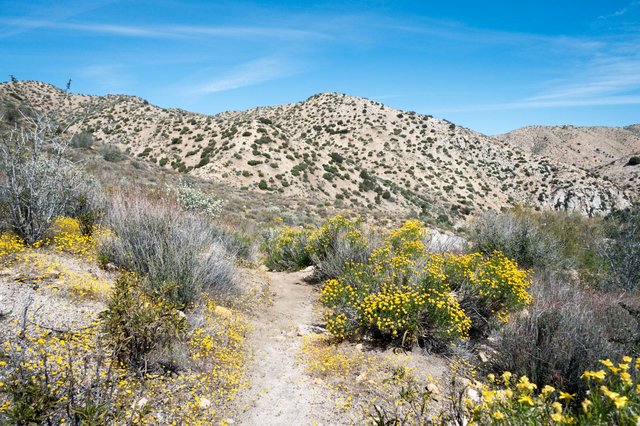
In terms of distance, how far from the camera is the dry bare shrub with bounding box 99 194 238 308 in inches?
210

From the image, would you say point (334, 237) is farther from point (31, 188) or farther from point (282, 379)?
point (31, 188)

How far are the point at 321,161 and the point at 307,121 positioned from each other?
67.6 feet

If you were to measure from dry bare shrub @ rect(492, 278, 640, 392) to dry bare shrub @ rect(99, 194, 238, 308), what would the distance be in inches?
176

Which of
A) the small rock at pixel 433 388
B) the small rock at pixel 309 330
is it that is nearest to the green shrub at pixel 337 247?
the small rock at pixel 309 330

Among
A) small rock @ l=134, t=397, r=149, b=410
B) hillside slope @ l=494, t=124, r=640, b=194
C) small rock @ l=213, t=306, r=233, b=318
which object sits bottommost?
small rock @ l=134, t=397, r=149, b=410

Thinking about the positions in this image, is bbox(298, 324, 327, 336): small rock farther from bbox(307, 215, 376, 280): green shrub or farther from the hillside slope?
the hillside slope

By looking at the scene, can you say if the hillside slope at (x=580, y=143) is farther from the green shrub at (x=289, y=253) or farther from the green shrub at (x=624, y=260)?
the green shrub at (x=289, y=253)

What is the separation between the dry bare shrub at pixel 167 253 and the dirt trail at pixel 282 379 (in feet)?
3.65

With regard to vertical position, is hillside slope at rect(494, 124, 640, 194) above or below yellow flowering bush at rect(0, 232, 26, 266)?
above

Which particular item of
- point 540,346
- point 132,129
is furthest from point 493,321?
point 132,129

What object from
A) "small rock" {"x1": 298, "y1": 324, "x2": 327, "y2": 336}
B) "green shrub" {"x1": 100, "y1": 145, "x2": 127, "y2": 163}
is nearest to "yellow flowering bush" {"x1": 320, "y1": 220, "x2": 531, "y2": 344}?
"small rock" {"x1": 298, "y1": 324, "x2": 327, "y2": 336}

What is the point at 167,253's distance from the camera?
5547mm

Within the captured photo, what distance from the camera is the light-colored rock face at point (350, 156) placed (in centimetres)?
3397

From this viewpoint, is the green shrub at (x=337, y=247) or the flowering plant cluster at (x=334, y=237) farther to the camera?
the flowering plant cluster at (x=334, y=237)
